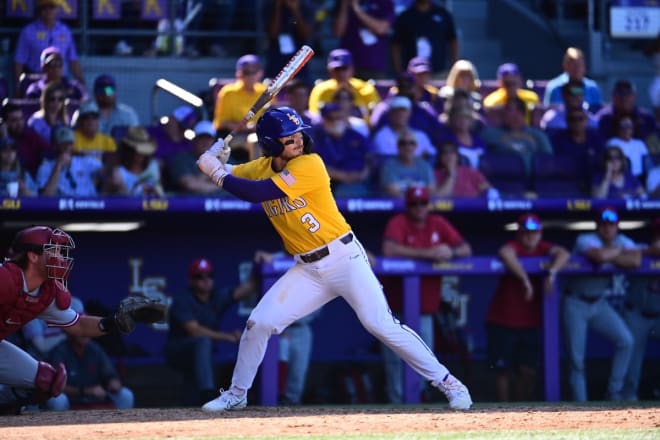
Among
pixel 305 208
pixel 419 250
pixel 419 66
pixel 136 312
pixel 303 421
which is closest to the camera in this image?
pixel 303 421

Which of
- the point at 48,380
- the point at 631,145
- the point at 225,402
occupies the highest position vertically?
the point at 631,145

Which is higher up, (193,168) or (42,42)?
(42,42)

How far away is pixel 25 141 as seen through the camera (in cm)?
991

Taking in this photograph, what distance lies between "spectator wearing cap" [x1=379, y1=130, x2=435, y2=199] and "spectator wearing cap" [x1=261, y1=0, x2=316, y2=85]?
1.68 m

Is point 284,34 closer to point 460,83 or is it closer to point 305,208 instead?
point 460,83

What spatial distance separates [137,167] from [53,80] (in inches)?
44.7

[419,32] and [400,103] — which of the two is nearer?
[400,103]

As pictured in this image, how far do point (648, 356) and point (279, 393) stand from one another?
284 cm

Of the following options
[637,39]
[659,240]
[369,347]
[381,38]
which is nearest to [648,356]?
[659,240]

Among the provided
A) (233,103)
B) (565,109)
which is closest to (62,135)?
(233,103)

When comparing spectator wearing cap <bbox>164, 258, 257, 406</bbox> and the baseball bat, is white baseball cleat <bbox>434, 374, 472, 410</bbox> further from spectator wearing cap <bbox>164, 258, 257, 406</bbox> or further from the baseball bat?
spectator wearing cap <bbox>164, 258, 257, 406</bbox>

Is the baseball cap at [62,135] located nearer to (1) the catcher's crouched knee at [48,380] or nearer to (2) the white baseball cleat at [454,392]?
(1) the catcher's crouched knee at [48,380]

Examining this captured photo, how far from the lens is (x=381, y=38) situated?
1190 centimetres

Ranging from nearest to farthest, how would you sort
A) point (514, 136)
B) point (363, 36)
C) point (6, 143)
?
point (6, 143) → point (514, 136) → point (363, 36)
